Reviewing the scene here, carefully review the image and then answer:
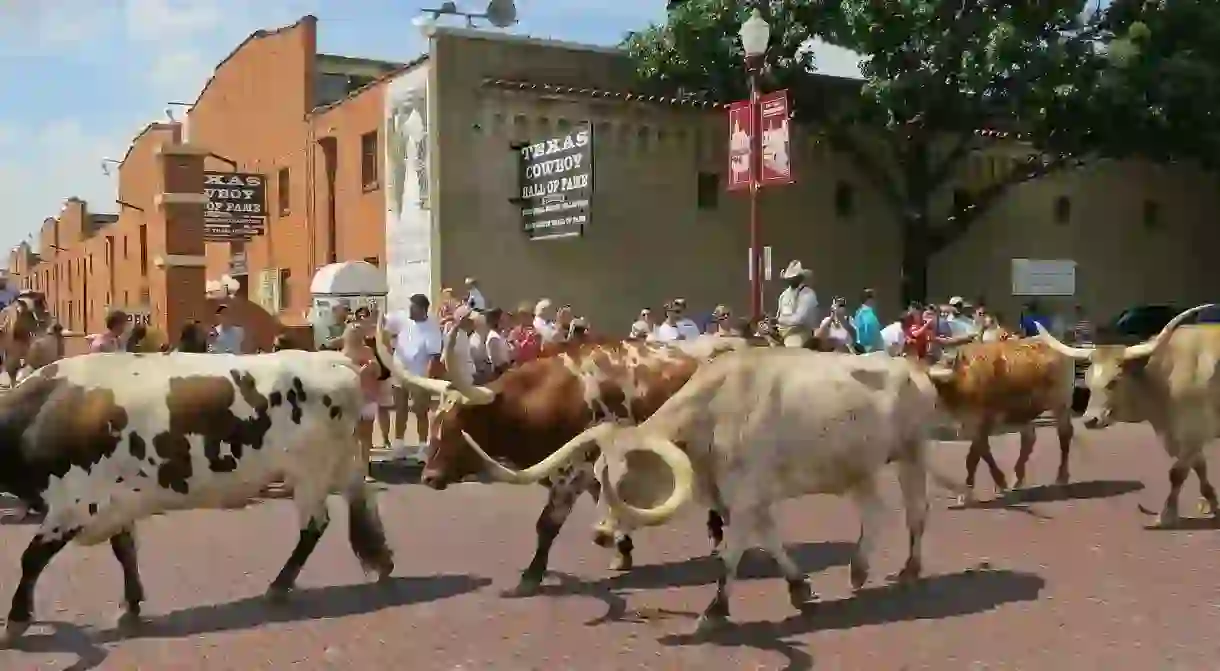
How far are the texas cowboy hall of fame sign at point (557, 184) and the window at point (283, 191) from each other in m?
8.89

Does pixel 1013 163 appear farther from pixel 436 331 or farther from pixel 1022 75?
pixel 436 331

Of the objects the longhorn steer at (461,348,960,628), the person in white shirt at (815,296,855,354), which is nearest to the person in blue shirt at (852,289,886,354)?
the person in white shirt at (815,296,855,354)

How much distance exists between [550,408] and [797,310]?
8.57 metres

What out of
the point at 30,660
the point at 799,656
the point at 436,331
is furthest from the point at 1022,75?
the point at 30,660

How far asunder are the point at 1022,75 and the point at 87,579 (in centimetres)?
1746

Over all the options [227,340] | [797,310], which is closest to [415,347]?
[227,340]

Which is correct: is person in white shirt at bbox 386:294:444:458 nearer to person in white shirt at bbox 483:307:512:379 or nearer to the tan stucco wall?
person in white shirt at bbox 483:307:512:379

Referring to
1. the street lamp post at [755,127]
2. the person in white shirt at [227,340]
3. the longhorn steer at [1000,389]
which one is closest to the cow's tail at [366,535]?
the longhorn steer at [1000,389]

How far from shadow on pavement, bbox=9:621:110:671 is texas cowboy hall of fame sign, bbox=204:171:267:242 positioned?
69.5 ft

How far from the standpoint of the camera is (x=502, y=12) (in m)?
22.8

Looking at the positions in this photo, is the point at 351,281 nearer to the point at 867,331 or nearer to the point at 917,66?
the point at 867,331

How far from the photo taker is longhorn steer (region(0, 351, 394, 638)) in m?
6.69

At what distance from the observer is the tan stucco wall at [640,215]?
20.9 metres

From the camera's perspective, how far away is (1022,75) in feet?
67.9
